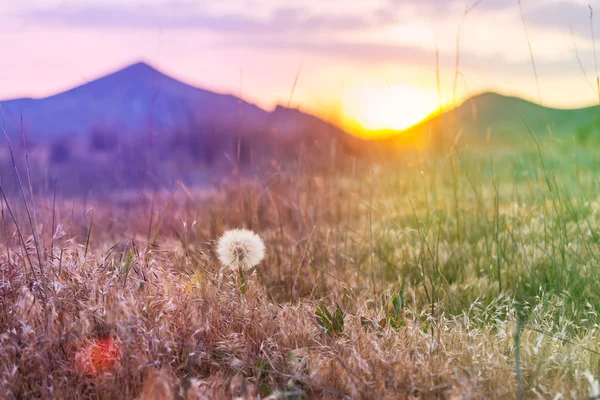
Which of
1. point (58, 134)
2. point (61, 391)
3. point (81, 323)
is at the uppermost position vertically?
point (58, 134)

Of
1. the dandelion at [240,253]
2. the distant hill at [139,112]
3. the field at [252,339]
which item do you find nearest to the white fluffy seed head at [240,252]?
the dandelion at [240,253]

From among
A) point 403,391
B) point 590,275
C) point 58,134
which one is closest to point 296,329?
point 403,391

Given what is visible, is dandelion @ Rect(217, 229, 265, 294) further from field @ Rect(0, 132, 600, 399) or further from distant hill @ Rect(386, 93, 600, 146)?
distant hill @ Rect(386, 93, 600, 146)

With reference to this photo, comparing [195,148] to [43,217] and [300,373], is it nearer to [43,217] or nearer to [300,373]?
[43,217]

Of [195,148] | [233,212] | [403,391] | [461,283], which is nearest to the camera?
[403,391]

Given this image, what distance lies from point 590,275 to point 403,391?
5.84ft

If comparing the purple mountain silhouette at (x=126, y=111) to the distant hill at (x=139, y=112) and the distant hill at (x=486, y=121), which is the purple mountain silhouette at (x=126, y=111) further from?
the distant hill at (x=486, y=121)

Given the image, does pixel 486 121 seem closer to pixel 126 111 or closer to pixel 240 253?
pixel 240 253

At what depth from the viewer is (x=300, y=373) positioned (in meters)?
2.27

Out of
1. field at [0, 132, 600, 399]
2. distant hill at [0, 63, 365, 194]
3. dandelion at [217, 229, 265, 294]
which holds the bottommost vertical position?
field at [0, 132, 600, 399]

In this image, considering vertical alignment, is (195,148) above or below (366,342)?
above

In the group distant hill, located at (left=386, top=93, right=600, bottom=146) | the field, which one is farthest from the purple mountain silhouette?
the field

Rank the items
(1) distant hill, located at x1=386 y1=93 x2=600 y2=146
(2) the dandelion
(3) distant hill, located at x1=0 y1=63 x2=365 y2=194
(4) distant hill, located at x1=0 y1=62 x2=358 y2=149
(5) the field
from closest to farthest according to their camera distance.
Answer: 1. (5) the field
2. (2) the dandelion
3. (1) distant hill, located at x1=386 y1=93 x2=600 y2=146
4. (4) distant hill, located at x1=0 y1=62 x2=358 y2=149
5. (3) distant hill, located at x1=0 y1=63 x2=365 y2=194

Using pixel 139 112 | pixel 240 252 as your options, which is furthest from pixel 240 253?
pixel 139 112
